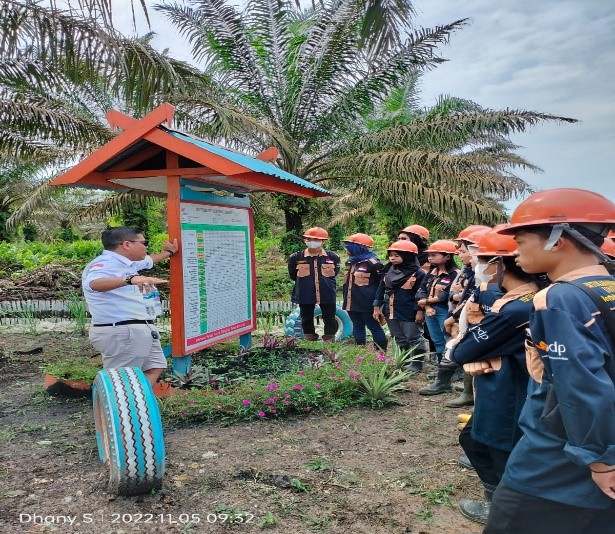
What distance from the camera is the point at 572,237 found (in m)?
1.89

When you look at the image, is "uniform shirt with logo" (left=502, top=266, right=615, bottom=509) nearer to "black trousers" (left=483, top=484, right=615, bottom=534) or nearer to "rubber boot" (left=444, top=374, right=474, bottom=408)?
"black trousers" (left=483, top=484, right=615, bottom=534)

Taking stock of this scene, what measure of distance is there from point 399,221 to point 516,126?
17.1 feet

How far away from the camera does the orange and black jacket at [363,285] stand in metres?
7.44

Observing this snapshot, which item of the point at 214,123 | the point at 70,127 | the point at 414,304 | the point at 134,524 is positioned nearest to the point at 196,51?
the point at 214,123

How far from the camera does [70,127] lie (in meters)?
9.17

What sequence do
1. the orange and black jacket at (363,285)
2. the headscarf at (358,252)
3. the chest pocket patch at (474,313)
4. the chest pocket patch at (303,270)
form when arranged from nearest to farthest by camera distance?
the chest pocket patch at (474,313) → the orange and black jacket at (363,285) → the headscarf at (358,252) → the chest pocket patch at (303,270)

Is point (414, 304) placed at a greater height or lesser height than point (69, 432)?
greater

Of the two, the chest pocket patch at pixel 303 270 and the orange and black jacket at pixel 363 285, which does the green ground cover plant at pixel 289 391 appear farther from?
the chest pocket patch at pixel 303 270

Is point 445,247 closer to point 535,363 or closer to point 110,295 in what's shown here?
point 110,295

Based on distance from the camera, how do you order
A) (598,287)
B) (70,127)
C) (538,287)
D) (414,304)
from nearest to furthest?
(598,287), (538,287), (414,304), (70,127)

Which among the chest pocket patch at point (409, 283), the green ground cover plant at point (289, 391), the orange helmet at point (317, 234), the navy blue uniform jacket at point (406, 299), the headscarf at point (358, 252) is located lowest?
the green ground cover plant at point (289, 391)

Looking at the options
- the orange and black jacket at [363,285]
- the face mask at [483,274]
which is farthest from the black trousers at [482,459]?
the orange and black jacket at [363,285]

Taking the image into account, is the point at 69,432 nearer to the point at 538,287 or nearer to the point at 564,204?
the point at 538,287

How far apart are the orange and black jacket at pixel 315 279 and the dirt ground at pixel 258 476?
3115mm
